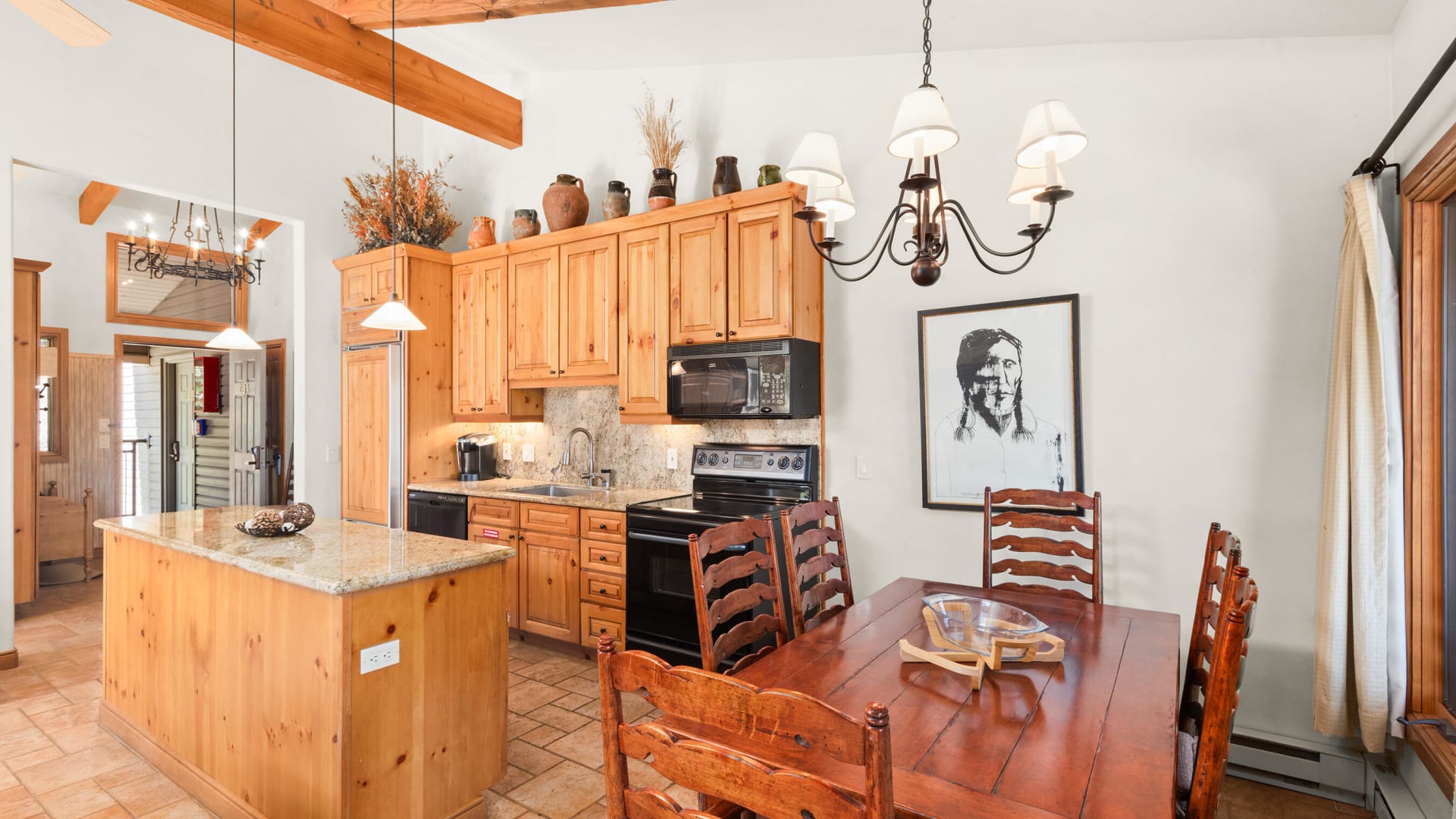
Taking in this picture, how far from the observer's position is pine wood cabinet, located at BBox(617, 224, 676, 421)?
12.3 ft

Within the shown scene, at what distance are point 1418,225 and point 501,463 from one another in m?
4.80

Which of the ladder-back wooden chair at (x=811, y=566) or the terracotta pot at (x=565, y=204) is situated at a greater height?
the terracotta pot at (x=565, y=204)

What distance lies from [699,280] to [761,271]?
1.25 feet

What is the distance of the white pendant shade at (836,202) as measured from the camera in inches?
83.7

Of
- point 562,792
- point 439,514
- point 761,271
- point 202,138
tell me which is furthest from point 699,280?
point 202,138

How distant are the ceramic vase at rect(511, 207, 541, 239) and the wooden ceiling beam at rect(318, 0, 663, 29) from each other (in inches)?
47.2

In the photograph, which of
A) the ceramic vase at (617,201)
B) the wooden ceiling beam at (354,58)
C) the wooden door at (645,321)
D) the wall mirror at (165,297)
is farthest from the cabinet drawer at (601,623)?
the wall mirror at (165,297)

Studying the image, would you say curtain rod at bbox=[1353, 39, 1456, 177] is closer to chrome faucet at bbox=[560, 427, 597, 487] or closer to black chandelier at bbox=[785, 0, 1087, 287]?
black chandelier at bbox=[785, 0, 1087, 287]

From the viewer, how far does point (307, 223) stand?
4.84m

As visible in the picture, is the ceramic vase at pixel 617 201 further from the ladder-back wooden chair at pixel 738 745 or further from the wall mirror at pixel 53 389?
the wall mirror at pixel 53 389

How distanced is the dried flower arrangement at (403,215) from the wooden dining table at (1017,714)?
4.07m

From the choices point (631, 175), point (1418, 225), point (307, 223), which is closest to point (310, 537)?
point (631, 175)

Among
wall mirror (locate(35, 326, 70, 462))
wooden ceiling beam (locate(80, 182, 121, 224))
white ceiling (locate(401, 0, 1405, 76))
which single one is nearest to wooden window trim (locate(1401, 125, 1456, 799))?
white ceiling (locate(401, 0, 1405, 76))

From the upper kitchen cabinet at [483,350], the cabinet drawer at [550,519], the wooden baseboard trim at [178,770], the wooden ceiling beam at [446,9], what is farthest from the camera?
the upper kitchen cabinet at [483,350]
